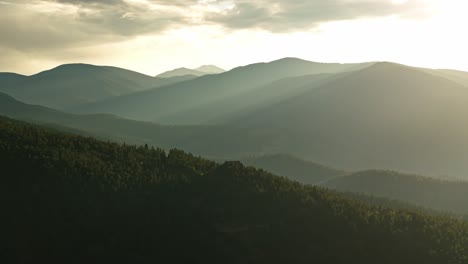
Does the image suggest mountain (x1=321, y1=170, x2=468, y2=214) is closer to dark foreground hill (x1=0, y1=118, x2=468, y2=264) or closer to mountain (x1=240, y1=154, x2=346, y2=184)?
mountain (x1=240, y1=154, x2=346, y2=184)

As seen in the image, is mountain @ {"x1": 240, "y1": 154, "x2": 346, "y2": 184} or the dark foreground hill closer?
the dark foreground hill

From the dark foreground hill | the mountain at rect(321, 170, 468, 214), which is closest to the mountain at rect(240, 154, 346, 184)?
the mountain at rect(321, 170, 468, 214)

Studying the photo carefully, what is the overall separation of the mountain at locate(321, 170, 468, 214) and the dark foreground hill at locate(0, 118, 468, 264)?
66107 mm

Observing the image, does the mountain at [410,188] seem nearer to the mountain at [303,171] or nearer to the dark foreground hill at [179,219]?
the mountain at [303,171]

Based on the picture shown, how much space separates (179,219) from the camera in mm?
49938

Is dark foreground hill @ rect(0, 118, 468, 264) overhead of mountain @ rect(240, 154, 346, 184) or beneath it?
overhead

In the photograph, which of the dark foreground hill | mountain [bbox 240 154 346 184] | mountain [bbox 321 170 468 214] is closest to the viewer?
the dark foreground hill

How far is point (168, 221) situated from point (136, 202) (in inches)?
184

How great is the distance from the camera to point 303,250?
155ft

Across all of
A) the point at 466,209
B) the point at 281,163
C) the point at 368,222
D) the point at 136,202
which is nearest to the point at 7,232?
the point at 136,202

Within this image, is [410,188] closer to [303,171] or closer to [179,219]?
[303,171]

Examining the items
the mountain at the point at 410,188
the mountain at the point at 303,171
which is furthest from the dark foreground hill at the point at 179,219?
the mountain at the point at 303,171

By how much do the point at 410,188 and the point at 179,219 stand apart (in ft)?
325

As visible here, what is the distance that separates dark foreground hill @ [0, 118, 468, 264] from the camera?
44438mm
